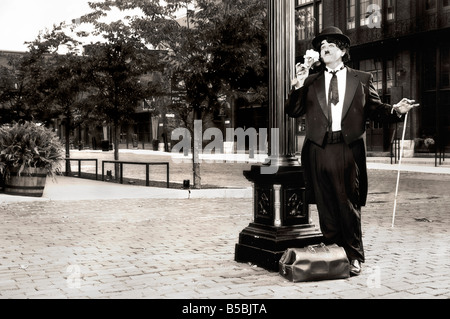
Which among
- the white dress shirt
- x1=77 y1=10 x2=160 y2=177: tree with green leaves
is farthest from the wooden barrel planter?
the white dress shirt

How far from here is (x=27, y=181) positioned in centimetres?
1213

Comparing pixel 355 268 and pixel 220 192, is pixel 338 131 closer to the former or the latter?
pixel 355 268

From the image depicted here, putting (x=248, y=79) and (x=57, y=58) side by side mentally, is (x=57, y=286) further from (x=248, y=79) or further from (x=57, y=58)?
(x=57, y=58)

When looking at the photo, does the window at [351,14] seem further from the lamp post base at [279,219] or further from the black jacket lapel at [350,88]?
the black jacket lapel at [350,88]

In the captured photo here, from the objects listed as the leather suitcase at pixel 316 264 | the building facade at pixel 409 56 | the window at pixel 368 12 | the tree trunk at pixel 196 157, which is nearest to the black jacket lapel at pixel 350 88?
the leather suitcase at pixel 316 264

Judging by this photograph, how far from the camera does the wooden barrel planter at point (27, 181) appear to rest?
12078 millimetres

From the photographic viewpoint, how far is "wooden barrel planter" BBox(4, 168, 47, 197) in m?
12.1

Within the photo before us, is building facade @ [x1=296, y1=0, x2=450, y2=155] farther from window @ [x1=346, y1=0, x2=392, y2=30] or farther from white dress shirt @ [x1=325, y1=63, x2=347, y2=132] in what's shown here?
white dress shirt @ [x1=325, y1=63, x2=347, y2=132]

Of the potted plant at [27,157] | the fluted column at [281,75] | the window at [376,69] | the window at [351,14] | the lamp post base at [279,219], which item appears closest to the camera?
the lamp post base at [279,219]

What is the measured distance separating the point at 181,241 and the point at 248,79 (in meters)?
8.33

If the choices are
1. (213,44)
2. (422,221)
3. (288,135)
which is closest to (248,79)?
(213,44)

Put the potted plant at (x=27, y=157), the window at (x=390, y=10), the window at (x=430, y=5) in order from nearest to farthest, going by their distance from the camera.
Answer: the potted plant at (x=27, y=157)
the window at (x=430, y=5)
the window at (x=390, y=10)

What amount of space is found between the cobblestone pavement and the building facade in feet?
57.2

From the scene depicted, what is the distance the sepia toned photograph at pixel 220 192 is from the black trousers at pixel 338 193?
0.01 meters
